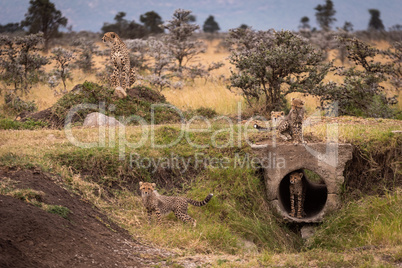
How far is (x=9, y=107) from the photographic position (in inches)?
524

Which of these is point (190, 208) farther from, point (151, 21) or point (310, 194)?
point (151, 21)

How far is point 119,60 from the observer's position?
12.0 m

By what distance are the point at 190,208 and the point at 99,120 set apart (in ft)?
12.5

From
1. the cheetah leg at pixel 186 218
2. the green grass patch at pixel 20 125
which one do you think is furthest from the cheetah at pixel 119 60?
the cheetah leg at pixel 186 218

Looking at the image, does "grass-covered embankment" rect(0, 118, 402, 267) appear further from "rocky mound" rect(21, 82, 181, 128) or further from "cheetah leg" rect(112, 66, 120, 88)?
"cheetah leg" rect(112, 66, 120, 88)

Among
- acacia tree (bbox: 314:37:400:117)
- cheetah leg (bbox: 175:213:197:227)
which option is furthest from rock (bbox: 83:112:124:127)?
acacia tree (bbox: 314:37:400:117)

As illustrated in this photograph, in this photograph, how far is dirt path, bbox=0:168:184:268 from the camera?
4.86 meters

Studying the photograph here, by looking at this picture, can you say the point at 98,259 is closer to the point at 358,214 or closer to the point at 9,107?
the point at 358,214

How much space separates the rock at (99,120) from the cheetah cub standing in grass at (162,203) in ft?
Answer: 12.3

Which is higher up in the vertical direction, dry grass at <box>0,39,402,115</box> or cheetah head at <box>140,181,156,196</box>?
dry grass at <box>0,39,402,115</box>

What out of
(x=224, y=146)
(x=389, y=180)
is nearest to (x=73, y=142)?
(x=224, y=146)

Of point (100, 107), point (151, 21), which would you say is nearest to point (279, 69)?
point (100, 107)

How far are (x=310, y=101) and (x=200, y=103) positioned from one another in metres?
3.60

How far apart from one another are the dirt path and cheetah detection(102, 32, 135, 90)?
222 inches
